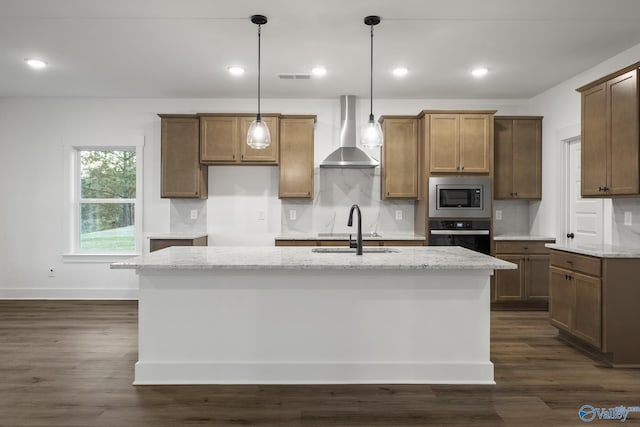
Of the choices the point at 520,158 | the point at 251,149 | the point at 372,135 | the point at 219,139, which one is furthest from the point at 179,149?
the point at 520,158

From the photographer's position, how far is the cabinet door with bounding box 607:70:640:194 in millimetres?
3279

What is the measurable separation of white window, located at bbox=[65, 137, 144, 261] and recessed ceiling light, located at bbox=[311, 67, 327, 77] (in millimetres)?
2741

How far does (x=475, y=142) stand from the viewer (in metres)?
5.05

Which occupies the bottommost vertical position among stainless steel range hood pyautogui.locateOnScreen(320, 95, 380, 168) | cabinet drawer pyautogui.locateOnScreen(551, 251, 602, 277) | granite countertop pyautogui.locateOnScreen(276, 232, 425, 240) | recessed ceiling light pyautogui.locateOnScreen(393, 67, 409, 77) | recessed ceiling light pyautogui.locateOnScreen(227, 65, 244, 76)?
cabinet drawer pyautogui.locateOnScreen(551, 251, 602, 277)

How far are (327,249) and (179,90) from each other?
312 centimetres

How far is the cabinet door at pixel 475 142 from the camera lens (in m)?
5.04

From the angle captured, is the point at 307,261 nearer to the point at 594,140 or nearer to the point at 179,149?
the point at 594,140

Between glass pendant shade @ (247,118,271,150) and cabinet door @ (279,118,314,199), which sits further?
cabinet door @ (279,118,314,199)

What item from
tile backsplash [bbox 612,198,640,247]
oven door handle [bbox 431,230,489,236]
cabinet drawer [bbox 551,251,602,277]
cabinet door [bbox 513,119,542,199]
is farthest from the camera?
cabinet door [bbox 513,119,542,199]

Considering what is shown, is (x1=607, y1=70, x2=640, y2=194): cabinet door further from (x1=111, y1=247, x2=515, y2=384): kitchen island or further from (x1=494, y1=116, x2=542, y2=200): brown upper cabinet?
(x1=494, y1=116, x2=542, y2=200): brown upper cabinet

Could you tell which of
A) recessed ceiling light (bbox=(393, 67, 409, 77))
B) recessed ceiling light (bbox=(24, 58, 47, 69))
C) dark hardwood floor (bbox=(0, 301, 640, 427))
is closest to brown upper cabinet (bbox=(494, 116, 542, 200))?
recessed ceiling light (bbox=(393, 67, 409, 77))

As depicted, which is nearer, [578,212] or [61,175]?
[578,212]

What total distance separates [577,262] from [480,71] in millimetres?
2137

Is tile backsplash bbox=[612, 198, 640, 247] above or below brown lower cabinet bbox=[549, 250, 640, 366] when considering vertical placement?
above
